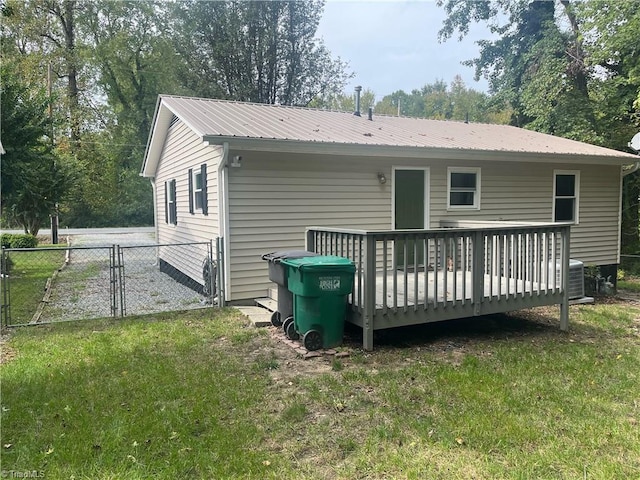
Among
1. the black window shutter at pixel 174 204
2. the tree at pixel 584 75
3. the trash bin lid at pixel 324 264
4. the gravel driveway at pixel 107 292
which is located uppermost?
the tree at pixel 584 75

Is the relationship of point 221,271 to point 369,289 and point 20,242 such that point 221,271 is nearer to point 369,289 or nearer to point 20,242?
point 369,289

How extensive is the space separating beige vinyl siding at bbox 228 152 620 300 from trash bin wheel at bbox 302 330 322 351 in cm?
258

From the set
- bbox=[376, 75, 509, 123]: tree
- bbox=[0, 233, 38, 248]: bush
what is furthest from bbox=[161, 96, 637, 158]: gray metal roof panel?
bbox=[376, 75, 509, 123]: tree

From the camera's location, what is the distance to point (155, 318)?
264 inches

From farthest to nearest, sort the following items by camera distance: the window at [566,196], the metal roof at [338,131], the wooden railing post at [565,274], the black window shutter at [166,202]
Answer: the black window shutter at [166,202] → the window at [566,196] → the metal roof at [338,131] → the wooden railing post at [565,274]

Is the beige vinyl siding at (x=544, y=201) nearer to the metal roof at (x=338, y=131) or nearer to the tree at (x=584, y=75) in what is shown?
the metal roof at (x=338, y=131)

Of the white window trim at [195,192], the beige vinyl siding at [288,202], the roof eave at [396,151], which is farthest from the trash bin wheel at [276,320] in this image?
the white window trim at [195,192]

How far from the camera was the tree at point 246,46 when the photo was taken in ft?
81.6

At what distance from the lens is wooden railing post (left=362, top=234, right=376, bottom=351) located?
16.3 feet

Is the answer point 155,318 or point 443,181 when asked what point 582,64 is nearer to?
point 443,181

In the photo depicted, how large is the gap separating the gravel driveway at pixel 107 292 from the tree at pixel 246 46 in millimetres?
14577

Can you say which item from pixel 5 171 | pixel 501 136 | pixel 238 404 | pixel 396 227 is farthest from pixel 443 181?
pixel 5 171

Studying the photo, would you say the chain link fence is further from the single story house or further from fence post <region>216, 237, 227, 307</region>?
the single story house

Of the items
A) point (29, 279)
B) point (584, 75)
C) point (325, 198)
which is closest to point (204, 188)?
point (325, 198)
